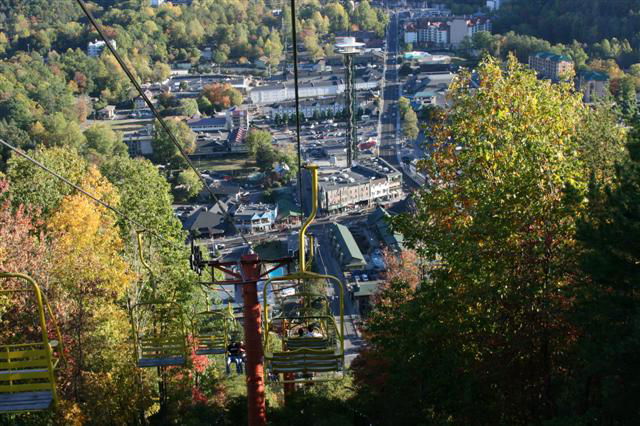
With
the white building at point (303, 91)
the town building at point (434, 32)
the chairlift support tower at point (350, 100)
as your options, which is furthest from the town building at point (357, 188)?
the town building at point (434, 32)

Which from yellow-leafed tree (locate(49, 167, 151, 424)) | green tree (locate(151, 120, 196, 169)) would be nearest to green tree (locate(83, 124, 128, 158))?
green tree (locate(151, 120, 196, 169))

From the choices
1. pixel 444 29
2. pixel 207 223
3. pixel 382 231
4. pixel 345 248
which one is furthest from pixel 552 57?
pixel 345 248

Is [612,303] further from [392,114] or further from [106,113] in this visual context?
[106,113]

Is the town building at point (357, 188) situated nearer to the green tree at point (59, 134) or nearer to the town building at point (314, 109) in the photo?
the green tree at point (59, 134)

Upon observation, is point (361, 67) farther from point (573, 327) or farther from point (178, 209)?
point (573, 327)

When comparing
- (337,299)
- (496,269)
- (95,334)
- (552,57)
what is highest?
(496,269)

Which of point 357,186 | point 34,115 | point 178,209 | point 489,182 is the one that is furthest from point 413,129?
point 489,182
